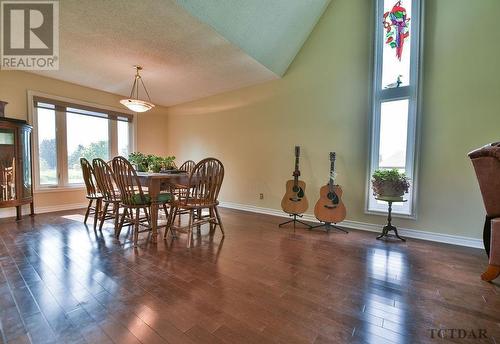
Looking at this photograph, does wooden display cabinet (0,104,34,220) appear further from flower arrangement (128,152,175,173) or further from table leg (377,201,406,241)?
table leg (377,201,406,241)

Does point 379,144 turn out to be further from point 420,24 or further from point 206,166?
point 206,166

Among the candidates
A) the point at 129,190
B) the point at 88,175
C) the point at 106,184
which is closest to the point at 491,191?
the point at 129,190

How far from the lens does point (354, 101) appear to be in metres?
3.12

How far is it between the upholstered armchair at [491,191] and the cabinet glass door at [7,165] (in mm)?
5310

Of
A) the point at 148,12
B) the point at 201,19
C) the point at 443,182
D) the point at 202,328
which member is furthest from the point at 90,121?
the point at 443,182

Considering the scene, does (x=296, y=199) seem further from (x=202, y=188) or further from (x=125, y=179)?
(x=125, y=179)

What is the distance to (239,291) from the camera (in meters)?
1.53

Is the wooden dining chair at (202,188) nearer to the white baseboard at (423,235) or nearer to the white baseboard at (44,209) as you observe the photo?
the white baseboard at (423,235)

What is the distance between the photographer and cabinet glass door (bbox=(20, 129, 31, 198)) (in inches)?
130

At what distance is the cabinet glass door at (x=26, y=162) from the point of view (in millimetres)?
3295

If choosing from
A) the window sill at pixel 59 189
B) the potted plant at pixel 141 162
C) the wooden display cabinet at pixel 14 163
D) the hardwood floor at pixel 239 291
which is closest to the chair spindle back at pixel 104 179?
the potted plant at pixel 141 162

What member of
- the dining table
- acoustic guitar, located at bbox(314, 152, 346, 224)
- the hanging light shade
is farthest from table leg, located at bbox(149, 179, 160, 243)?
acoustic guitar, located at bbox(314, 152, 346, 224)

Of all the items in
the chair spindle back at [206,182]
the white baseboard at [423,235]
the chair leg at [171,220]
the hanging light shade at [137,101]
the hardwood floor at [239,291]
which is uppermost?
the hanging light shade at [137,101]

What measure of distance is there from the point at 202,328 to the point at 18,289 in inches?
53.7
